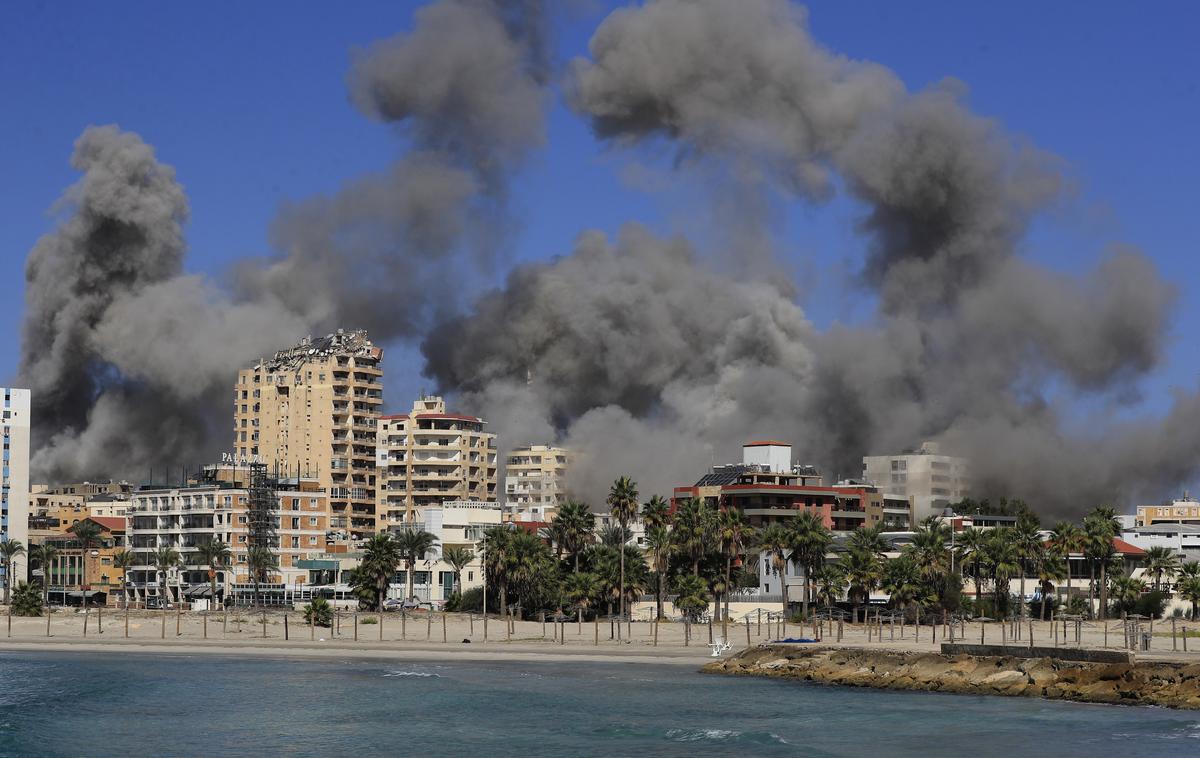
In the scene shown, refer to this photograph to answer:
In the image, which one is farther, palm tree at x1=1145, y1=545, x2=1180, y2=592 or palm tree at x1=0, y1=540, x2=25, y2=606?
palm tree at x1=0, y1=540, x2=25, y2=606

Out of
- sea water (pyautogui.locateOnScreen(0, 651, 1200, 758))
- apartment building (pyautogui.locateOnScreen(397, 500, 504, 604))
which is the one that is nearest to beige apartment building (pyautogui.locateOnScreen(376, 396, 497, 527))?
apartment building (pyautogui.locateOnScreen(397, 500, 504, 604))

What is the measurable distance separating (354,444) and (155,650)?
8474 centimetres

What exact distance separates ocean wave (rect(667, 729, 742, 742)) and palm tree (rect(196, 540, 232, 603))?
89580 millimetres

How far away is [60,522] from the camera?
609ft

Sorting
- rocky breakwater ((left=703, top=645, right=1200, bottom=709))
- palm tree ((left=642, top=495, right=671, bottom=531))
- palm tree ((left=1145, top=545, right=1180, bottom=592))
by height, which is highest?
palm tree ((left=642, top=495, right=671, bottom=531))

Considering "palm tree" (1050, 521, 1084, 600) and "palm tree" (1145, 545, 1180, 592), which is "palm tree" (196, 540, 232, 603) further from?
"palm tree" (1145, 545, 1180, 592)

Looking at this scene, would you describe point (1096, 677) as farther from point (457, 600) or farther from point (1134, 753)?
point (457, 600)

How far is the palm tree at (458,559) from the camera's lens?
140 m

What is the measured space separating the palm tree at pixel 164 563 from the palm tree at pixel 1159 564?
81.9 meters

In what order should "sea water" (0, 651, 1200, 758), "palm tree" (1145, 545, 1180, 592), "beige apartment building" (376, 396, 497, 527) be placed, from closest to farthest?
"sea water" (0, 651, 1200, 758)
"palm tree" (1145, 545, 1180, 592)
"beige apartment building" (376, 396, 497, 527)

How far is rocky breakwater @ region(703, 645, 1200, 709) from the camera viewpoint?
7450 cm

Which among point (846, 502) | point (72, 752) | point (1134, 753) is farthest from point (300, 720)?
point (846, 502)

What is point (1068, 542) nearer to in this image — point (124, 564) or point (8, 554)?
point (124, 564)

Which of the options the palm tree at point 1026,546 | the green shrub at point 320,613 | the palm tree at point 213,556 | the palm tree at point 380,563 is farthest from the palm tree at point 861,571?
the palm tree at point 213,556
